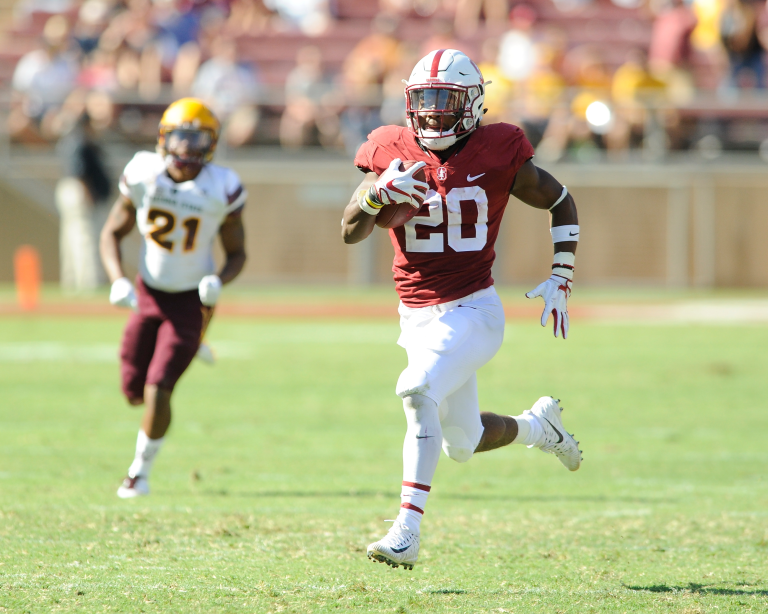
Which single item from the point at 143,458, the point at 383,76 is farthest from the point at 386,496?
the point at 383,76

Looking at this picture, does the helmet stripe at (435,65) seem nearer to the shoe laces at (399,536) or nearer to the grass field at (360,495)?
the shoe laces at (399,536)

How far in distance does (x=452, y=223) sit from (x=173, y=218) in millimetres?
1933

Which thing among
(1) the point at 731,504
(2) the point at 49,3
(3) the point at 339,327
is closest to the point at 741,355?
(3) the point at 339,327

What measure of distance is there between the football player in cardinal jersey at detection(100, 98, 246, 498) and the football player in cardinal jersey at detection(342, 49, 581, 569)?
1438 mm

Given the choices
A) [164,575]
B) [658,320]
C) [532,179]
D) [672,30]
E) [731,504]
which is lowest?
[658,320]

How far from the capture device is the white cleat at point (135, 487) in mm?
5035

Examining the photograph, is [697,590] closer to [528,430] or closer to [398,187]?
[528,430]

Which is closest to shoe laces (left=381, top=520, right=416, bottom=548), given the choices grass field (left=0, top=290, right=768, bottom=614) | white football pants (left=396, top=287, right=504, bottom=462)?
grass field (left=0, top=290, right=768, bottom=614)

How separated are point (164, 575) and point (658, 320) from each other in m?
10.5

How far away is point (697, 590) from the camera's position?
141 inches

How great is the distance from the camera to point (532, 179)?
4.03 metres

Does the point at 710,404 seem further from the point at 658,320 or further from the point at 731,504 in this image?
the point at 658,320

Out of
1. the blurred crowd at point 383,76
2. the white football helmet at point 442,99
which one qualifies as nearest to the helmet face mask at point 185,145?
the white football helmet at point 442,99

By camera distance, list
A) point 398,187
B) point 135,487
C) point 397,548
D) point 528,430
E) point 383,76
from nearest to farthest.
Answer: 1. point 397,548
2. point 398,187
3. point 528,430
4. point 135,487
5. point 383,76
